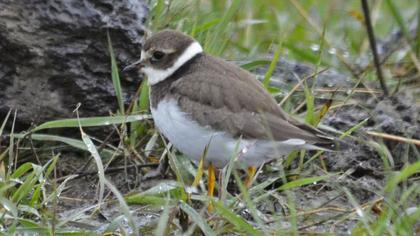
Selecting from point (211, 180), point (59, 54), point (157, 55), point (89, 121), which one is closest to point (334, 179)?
point (211, 180)

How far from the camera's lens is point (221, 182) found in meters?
5.48

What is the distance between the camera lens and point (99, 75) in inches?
252

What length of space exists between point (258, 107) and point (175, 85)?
51cm

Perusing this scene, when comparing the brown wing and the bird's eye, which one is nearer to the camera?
the brown wing

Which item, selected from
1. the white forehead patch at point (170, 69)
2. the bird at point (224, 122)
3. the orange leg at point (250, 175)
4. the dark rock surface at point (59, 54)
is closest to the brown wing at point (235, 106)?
the bird at point (224, 122)

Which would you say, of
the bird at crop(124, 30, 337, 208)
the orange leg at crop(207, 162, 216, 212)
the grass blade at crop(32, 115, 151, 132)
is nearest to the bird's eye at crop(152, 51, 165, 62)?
the bird at crop(124, 30, 337, 208)

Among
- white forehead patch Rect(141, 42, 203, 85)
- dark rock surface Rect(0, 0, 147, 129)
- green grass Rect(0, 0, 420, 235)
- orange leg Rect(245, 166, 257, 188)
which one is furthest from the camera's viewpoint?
dark rock surface Rect(0, 0, 147, 129)

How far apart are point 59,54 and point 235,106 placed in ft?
4.01

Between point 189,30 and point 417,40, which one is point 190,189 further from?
point 417,40

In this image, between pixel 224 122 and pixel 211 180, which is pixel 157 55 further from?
pixel 211 180

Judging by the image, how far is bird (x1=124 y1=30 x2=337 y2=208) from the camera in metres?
5.60

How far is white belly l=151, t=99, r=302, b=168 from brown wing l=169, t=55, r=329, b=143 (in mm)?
38

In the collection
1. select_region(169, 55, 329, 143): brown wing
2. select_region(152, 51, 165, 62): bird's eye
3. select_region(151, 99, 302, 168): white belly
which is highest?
select_region(152, 51, 165, 62): bird's eye

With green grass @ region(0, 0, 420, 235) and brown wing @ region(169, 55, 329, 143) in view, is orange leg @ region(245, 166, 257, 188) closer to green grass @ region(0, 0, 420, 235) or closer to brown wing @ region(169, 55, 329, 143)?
green grass @ region(0, 0, 420, 235)
